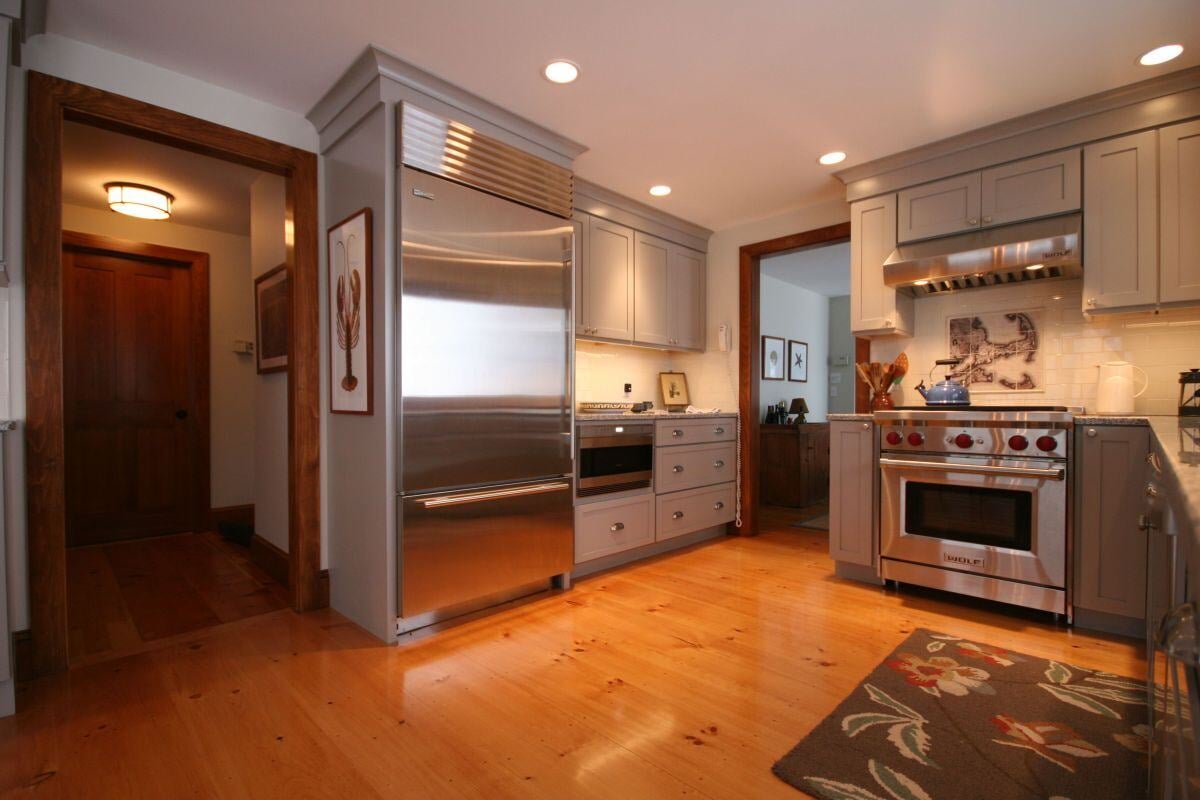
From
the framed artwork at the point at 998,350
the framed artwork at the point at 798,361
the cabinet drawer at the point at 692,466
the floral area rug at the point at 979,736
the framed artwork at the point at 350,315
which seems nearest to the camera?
the floral area rug at the point at 979,736

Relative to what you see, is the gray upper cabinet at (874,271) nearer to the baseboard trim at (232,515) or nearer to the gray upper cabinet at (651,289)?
the gray upper cabinet at (651,289)

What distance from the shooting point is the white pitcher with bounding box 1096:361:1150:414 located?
281 cm

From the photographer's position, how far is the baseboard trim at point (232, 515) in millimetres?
4668

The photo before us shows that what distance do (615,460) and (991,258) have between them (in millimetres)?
2292

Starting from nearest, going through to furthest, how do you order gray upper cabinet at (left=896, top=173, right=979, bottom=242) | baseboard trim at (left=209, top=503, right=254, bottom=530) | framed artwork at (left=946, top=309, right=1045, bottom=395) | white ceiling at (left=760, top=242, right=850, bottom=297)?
gray upper cabinet at (left=896, top=173, right=979, bottom=242) → framed artwork at (left=946, top=309, right=1045, bottom=395) → baseboard trim at (left=209, top=503, right=254, bottom=530) → white ceiling at (left=760, top=242, right=850, bottom=297)

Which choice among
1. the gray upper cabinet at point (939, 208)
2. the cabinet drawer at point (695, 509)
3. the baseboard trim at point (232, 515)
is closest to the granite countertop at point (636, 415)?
the cabinet drawer at point (695, 509)

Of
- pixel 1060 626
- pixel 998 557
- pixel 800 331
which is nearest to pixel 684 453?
pixel 998 557

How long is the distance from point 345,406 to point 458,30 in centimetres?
168

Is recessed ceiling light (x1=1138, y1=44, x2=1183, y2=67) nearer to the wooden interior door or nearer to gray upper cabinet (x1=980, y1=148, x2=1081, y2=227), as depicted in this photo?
gray upper cabinet (x1=980, y1=148, x2=1081, y2=227)

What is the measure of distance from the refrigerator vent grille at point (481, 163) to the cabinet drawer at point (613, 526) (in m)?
1.71

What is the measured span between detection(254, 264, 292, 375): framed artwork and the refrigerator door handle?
53.6 inches

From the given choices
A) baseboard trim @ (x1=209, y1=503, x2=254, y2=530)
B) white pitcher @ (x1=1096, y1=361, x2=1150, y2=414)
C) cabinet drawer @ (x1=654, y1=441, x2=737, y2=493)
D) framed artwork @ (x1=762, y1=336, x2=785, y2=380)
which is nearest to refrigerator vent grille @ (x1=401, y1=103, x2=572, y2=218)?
cabinet drawer @ (x1=654, y1=441, x2=737, y2=493)

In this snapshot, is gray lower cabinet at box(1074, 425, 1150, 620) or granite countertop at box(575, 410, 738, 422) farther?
granite countertop at box(575, 410, 738, 422)

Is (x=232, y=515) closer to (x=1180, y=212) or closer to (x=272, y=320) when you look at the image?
(x=272, y=320)
